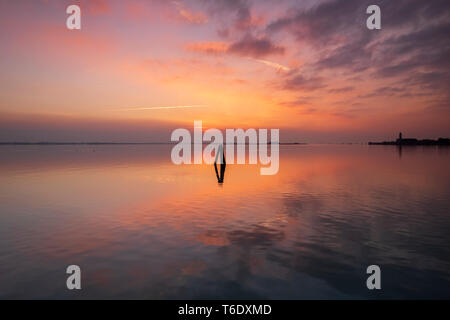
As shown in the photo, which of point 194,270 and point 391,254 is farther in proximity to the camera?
point 391,254

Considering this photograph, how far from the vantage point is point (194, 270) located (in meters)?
9.46

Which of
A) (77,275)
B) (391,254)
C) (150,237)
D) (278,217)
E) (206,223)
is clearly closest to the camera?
(77,275)

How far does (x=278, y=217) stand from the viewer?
646 inches

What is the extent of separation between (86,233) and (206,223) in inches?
248

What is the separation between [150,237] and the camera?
12945mm

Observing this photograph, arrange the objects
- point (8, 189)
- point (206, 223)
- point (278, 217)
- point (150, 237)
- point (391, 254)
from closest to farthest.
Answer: point (391, 254), point (150, 237), point (206, 223), point (278, 217), point (8, 189)

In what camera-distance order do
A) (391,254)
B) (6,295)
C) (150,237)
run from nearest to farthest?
(6,295) < (391,254) < (150,237)
